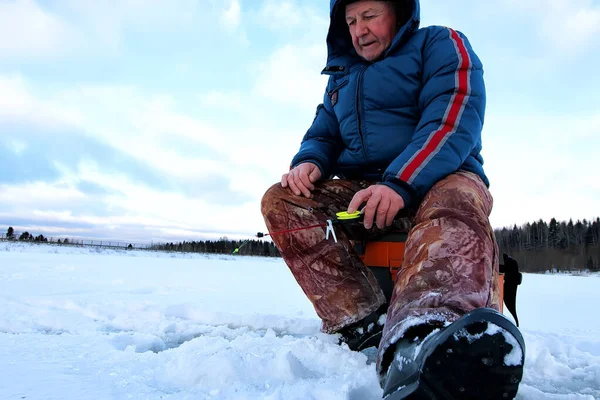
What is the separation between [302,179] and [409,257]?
74 cm

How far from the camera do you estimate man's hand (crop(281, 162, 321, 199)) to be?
1690 millimetres

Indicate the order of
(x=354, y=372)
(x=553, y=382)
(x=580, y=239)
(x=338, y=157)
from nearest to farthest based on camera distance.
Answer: (x=354, y=372) < (x=553, y=382) < (x=338, y=157) < (x=580, y=239)

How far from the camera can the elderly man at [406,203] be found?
2.15 feet

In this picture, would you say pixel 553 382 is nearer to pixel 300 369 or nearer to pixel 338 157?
pixel 300 369

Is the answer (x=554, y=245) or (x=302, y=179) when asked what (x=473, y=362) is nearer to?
(x=302, y=179)

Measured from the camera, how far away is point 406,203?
47.4 inches

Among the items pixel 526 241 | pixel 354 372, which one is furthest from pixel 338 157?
pixel 526 241

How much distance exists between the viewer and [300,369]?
4.04 ft

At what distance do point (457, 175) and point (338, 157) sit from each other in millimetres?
757

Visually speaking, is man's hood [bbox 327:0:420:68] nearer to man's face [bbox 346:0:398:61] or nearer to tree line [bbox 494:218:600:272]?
man's face [bbox 346:0:398:61]

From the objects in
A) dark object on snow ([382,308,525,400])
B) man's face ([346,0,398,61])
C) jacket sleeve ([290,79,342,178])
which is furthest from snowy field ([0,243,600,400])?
man's face ([346,0,398,61])

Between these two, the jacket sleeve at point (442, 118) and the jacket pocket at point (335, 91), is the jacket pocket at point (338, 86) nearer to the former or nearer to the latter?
the jacket pocket at point (335, 91)

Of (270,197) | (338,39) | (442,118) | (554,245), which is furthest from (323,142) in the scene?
(554,245)

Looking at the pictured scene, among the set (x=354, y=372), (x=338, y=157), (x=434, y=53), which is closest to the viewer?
(x=354, y=372)
